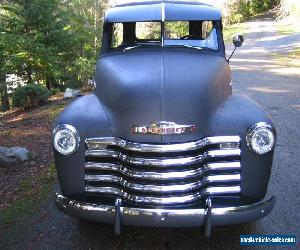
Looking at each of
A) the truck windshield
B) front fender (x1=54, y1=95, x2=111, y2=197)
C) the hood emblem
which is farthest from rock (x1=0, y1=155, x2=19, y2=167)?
the hood emblem

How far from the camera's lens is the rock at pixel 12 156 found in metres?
6.30

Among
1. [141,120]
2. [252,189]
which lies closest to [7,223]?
[141,120]

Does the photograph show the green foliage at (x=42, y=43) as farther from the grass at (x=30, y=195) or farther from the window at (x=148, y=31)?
the grass at (x=30, y=195)

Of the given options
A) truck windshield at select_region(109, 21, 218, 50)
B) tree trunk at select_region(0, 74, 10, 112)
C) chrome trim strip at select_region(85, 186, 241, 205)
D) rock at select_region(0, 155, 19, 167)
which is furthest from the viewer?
tree trunk at select_region(0, 74, 10, 112)

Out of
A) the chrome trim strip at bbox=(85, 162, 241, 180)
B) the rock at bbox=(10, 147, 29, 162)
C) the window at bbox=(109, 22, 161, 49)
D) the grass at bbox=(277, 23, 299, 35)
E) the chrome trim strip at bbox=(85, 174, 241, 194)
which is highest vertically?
the window at bbox=(109, 22, 161, 49)

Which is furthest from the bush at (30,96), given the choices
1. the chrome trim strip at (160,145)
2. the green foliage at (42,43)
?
the chrome trim strip at (160,145)

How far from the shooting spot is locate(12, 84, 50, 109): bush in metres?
12.5

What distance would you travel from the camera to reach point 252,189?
3.67 metres

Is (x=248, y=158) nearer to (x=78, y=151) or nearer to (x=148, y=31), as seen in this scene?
(x=78, y=151)

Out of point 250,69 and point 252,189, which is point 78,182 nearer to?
point 252,189

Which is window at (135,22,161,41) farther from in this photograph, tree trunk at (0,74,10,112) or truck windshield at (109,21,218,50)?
tree trunk at (0,74,10,112)

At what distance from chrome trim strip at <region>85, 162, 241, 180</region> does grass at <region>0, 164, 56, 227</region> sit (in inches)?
68.3

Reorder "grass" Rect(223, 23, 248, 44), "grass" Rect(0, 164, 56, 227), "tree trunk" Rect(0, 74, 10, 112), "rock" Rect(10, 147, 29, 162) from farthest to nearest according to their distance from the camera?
"grass" Rect(223, 23, 248, 44)
"tree trunk" Rect(0, 74, 10, 112)
"rock" Rect(10, 147, 29, 162)
"grass" Rect(0, 164, 56, 227)

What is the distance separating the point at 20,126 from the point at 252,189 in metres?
7.06
